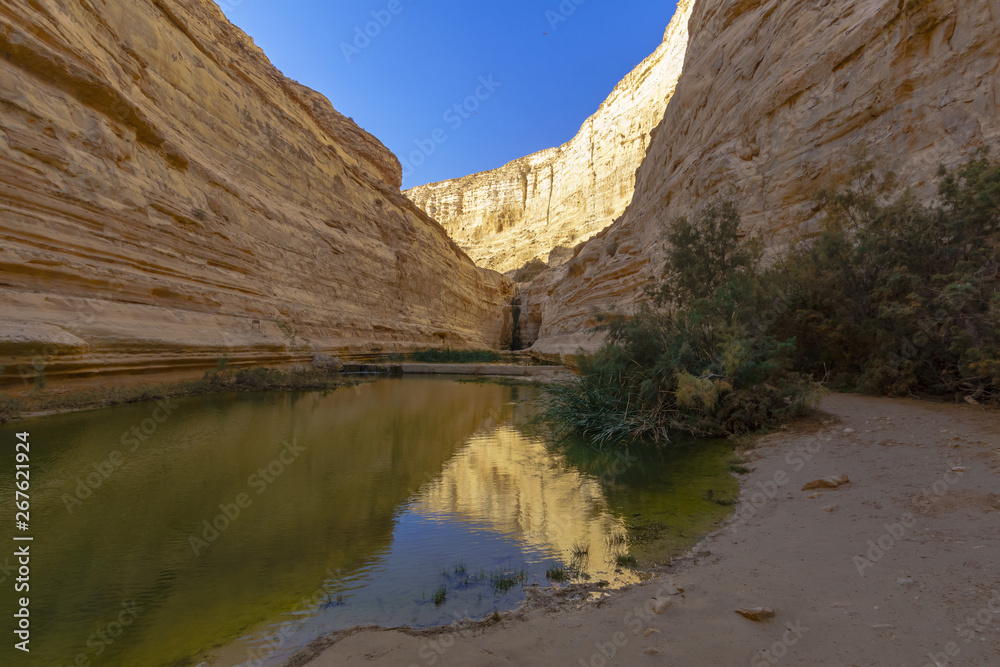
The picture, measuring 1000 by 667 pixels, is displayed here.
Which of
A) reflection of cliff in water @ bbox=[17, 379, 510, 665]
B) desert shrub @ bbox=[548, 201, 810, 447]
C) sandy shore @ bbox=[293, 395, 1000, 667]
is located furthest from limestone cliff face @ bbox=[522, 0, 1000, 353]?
sandy shore @ bbox=[293, 395, 1000, 667]

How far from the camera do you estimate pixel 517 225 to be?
60.0 meters

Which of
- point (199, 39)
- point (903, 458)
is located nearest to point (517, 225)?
point (199, 39)

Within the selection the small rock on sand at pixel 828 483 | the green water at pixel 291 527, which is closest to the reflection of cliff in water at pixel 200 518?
the green water at pixel 291 527

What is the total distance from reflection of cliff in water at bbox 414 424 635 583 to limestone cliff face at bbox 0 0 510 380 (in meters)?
8.09

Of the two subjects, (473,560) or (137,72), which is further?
(137,72)

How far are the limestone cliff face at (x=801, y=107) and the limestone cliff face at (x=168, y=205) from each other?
10864 millimetres

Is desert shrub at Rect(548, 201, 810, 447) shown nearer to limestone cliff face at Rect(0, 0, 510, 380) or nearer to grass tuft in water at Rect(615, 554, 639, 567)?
grass tuft in water at Rect(615, 554, 639, 567)

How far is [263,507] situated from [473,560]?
2153 millimetres

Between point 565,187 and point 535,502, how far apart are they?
53.1 meters

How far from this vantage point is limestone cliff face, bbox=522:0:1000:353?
9164 millimetres

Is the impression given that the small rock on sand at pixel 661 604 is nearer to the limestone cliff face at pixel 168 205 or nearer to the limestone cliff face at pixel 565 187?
the limestone cliff face at pixel 168 205

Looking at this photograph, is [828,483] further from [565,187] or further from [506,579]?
[565,187]

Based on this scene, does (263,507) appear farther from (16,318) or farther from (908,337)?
(908,337)

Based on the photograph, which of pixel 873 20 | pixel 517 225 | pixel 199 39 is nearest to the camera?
pixel 873 20
